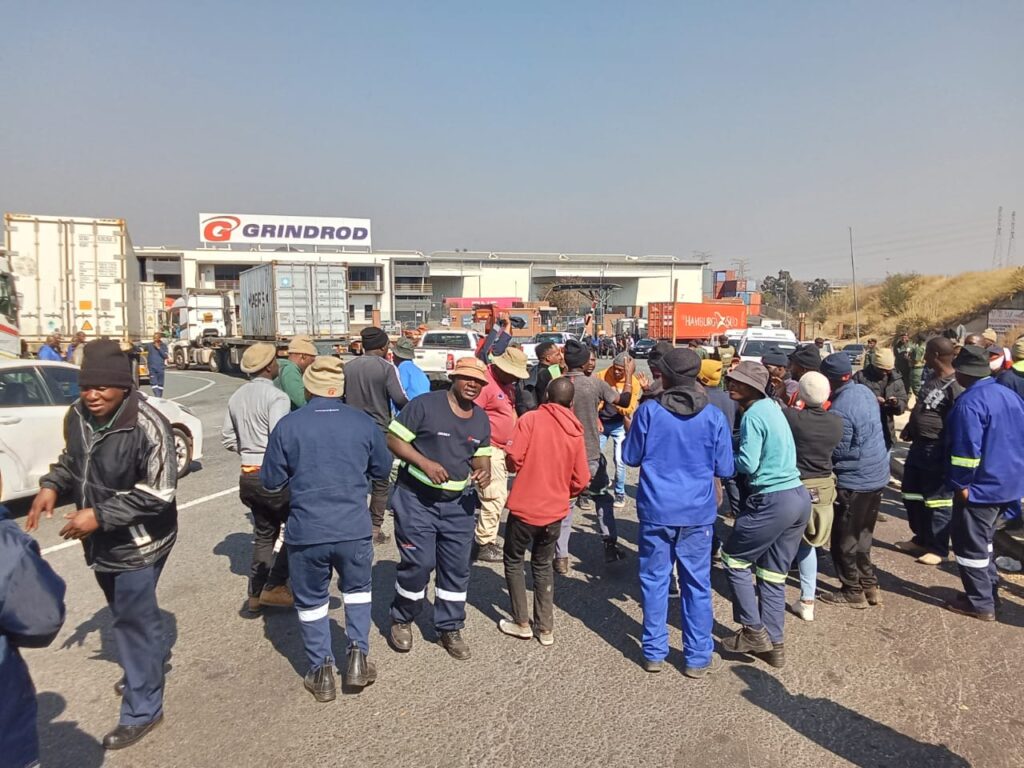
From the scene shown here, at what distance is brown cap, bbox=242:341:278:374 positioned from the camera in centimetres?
483

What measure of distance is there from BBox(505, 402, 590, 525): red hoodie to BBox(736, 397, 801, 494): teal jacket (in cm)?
106

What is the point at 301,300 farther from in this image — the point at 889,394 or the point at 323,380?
the point at 323,380

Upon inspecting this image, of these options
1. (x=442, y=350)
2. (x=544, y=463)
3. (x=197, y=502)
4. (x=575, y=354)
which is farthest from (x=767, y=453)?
(x=442, y=350)

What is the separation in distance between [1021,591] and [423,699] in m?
4.92

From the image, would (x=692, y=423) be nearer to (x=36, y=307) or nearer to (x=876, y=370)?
(x=876, y=370)

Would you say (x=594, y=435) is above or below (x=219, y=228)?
below

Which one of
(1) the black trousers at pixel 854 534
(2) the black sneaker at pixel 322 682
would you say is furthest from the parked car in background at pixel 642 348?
(2) the black sneaker at pixel 322 682

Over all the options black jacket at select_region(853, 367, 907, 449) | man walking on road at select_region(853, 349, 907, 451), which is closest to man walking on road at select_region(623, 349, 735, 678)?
man walking on road at select_region(853, 349, 907, 451)

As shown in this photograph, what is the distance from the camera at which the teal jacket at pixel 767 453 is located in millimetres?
4180

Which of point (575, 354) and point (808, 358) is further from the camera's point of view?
point (575, 354)

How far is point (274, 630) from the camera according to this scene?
15.0ft

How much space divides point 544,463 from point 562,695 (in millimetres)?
1408

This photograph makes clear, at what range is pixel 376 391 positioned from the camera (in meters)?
6.38

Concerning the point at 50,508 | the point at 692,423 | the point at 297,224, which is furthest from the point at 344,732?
the point at 297,224
